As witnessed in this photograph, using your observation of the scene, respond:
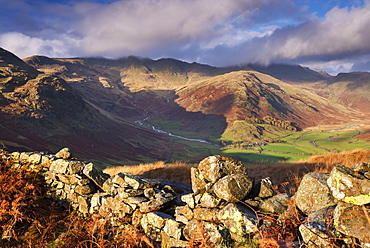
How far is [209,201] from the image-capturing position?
683 centimetres

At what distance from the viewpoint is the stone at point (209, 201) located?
6.73 m

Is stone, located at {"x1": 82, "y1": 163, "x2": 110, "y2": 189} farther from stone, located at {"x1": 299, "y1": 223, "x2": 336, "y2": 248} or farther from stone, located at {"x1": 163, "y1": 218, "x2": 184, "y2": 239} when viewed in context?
stone, located at {"x1": 299, "y1": 223, "x2": 336, "y2": 248}

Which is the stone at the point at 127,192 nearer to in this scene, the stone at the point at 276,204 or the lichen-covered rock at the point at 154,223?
the lichen-covered rock at the point at 154,223

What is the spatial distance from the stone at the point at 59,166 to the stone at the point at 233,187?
7.40m

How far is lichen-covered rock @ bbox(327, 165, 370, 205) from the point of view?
17.6 ft

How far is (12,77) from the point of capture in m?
93.6

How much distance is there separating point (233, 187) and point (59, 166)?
838 cm

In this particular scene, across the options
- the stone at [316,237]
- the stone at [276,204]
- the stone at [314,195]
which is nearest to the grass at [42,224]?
the stone at [276,204]

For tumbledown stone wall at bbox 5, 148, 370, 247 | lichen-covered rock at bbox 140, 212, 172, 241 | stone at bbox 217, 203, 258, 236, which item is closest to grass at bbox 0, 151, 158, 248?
lichen-covered rock at bbox 140, 212, 172, 241

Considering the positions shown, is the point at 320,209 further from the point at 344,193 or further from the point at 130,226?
the point at 130,226

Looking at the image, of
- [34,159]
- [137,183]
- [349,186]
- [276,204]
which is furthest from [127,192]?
[349,186]

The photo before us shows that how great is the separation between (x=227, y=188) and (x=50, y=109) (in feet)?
351

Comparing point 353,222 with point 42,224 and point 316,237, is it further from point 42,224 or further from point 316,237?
point 42,224

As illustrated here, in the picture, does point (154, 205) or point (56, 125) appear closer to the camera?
point (154, 205)
